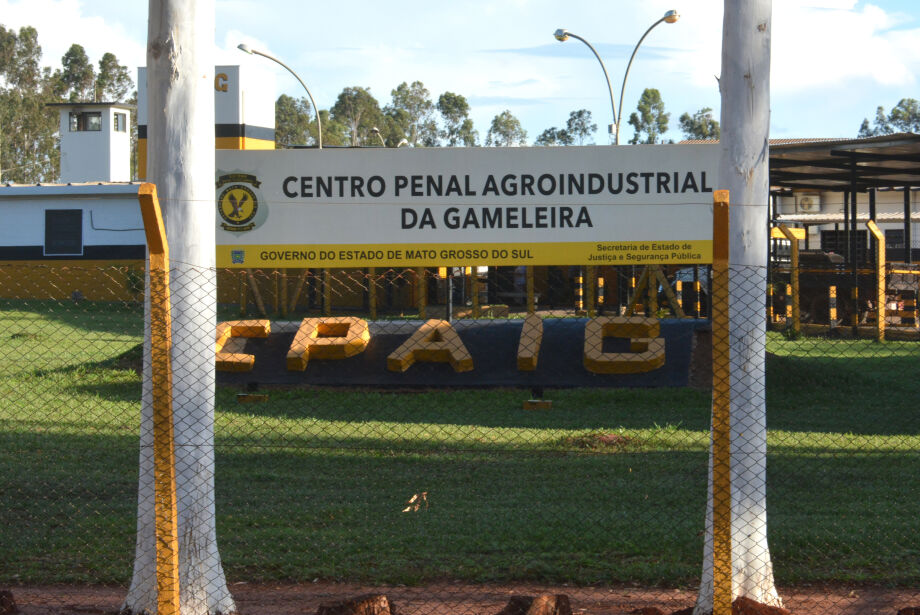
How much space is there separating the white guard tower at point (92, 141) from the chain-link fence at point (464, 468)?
33550 mm

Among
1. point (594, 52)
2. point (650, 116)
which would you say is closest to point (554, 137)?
point (650, 116)

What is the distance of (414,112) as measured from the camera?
103 meters

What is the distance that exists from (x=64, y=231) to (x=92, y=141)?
17.5 metres

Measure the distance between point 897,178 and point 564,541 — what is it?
Answer: 19468mm

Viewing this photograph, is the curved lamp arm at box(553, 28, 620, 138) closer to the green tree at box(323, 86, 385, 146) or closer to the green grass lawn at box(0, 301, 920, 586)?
the green grass lawn at box(0, 301, 920, 586)

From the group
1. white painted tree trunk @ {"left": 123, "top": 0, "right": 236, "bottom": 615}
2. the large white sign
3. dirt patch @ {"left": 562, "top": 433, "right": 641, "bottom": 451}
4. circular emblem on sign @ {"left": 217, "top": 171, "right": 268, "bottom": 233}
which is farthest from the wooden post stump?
circular emblem on sign @ {"left": 217, "top": 171, "right": 268, "bottom": 233}

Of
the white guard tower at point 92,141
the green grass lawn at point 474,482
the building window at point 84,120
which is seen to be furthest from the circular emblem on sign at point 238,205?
the building window at point 84,120

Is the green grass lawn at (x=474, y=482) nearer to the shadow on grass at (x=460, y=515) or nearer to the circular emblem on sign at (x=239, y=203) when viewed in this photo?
the shadow on grass at (x=460, y=515)

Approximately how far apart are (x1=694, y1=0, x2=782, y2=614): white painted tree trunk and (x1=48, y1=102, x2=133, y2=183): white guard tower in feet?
147

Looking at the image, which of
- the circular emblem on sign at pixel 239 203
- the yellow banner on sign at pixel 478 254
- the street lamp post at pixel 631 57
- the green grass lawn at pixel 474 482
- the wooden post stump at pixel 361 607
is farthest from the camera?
the street lamp post at pixel 631 57

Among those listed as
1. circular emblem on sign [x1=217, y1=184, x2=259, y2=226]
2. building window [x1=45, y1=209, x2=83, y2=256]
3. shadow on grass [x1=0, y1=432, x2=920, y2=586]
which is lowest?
shadow on grass [x1=0, y1=432, x2=920, y2=586]

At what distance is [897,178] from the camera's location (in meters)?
22.9

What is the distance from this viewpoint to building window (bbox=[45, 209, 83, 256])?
30.6m

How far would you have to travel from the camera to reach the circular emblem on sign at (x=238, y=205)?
13.2 m
